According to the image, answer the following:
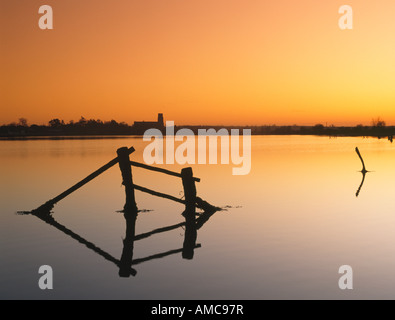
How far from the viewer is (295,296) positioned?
13.2 meters

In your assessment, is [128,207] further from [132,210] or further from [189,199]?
[189,199]

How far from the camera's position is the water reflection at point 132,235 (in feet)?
55.1

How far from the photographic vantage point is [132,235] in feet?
67.9

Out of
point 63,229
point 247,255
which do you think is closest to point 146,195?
point 63,229

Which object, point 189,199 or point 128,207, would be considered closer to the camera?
point 189,199

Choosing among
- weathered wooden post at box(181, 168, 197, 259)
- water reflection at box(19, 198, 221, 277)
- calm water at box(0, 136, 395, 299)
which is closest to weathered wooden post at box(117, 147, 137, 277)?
water reflection at box(19, 198, 221, 277)

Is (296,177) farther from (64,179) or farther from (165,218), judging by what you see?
(165,218)

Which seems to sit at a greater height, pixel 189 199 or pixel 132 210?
pixel 189 199

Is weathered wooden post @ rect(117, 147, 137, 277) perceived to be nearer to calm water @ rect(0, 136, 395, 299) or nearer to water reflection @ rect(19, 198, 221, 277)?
water reflection @ rect(19, 198, 221, 277)

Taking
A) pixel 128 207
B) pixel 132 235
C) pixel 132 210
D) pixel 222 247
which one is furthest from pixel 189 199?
pixel 222 247

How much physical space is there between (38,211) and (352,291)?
17653mm

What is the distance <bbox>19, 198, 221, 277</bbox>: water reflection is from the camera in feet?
55.1

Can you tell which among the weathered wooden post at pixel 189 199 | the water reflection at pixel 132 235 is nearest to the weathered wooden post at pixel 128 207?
the water reflection at pixel 132 235

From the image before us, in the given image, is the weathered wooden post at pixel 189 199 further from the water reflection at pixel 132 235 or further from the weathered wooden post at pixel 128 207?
the weathered wooden post at pixel 128 207
